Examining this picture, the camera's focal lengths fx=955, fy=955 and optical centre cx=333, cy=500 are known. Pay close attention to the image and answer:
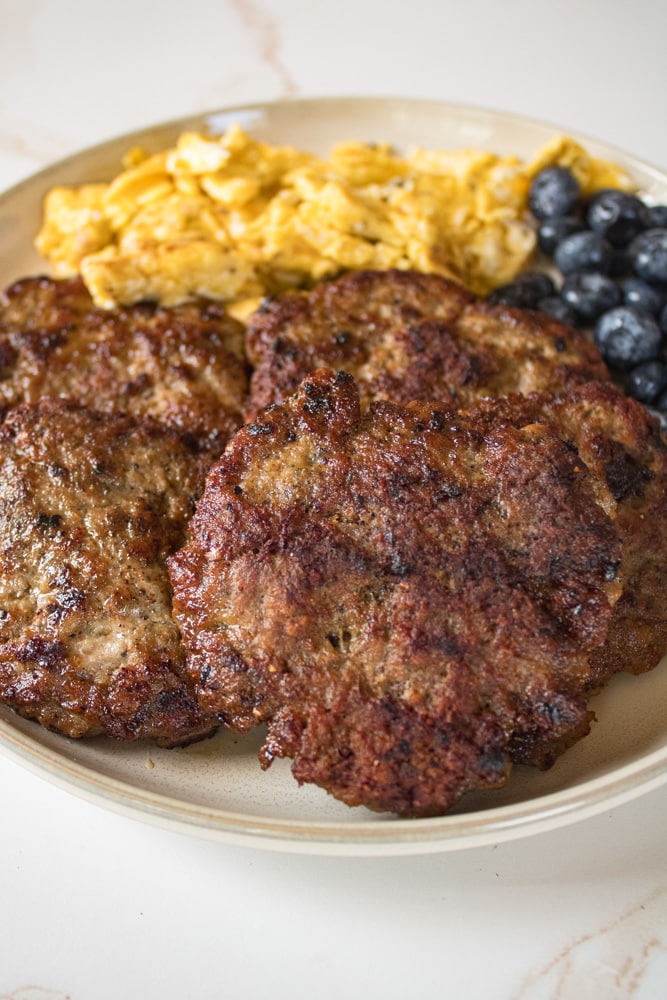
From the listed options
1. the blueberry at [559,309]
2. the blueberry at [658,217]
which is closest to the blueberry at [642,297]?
the blueberry at [559,309]

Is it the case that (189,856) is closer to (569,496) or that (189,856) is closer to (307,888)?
(307,888)

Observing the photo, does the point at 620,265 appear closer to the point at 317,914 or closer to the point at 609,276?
the point at 609,276

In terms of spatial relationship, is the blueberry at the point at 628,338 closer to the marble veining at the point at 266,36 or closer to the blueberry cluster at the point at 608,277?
the blueberry cluster at the point at 608,277

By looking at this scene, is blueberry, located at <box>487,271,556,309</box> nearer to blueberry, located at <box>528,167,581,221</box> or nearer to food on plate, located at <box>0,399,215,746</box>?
blueberry, located at <box>528,167,581,221</box>

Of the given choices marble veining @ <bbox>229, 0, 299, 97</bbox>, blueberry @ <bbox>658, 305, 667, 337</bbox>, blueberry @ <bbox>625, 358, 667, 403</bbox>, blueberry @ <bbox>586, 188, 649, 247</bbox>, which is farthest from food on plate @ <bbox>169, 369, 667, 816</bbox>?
marble veining @ <bbox>229, 0, 299, 97</bbox>

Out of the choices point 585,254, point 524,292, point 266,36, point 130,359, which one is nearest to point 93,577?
point 130,359
